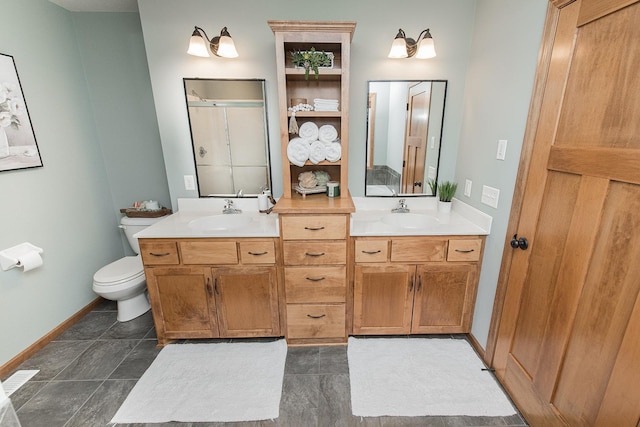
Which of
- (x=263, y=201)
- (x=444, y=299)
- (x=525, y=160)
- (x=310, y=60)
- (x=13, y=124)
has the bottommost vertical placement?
(x=444, y=299)

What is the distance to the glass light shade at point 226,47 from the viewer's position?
1.87m

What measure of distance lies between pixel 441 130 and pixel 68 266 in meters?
3.24

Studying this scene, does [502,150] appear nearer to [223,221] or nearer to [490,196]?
[490,196]

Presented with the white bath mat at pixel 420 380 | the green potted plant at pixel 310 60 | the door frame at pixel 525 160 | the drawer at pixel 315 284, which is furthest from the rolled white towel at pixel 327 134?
the white bath mat at pixel 420 380

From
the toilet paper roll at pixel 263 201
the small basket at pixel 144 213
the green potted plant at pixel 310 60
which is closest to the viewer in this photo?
the green potted plant at pixel 310 60

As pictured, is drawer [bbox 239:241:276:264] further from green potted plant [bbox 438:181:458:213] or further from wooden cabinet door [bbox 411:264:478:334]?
green potted plant [bbox 438:181:458:213]

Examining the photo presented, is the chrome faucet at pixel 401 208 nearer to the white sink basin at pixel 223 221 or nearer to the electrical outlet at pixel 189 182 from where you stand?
the white sink basin at pixel 223 221

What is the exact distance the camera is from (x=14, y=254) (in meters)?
1.79

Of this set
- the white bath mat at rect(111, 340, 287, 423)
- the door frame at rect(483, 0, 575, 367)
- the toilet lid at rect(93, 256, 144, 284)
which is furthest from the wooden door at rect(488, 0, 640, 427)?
the toilet lid at rect(93, 256, 144, 284)

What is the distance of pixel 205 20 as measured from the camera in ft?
6.48

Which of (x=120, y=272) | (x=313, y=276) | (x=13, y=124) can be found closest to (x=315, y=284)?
(x=313, y=276)

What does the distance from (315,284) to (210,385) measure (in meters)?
0.90

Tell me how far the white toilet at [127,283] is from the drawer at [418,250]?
2.04 metres

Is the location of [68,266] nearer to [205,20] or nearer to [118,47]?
[118,47]
